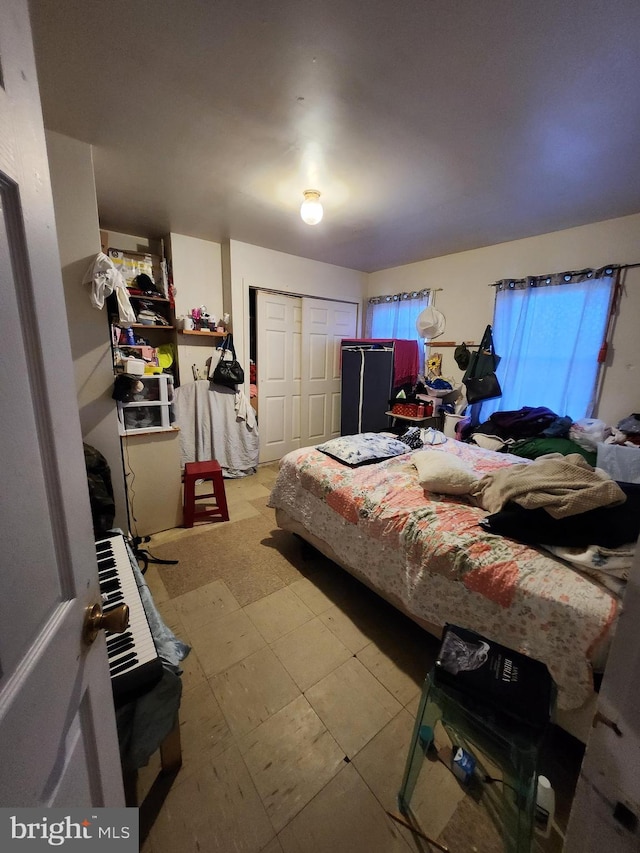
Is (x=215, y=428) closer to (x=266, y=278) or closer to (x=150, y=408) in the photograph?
(x=150, y=408)

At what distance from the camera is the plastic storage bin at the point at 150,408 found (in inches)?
94.4

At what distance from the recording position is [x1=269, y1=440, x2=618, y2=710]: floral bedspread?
101 cm

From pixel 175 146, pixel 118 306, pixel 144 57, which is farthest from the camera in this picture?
pixel 118 306

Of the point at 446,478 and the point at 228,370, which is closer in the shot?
the point at 446,478

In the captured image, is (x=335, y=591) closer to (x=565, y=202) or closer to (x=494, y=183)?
(x=494, y=183)

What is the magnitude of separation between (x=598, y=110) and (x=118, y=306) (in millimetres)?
2779

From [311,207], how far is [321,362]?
2.22 meters

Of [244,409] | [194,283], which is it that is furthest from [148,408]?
[194,283]

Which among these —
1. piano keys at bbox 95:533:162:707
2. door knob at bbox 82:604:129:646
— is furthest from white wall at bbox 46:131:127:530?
door knob at bbox 82:604:129:646

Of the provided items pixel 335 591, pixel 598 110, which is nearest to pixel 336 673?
pixel 335 591

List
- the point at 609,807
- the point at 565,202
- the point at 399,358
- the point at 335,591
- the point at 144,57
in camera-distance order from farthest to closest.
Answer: the point at 399,358, the point at 565,202, the point at 335,591, the point at 144,57, the point at 609,807

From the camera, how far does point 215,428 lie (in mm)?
3551

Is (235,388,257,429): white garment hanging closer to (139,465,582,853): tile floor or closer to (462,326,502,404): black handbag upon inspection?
(139,465,582,853): tile floor

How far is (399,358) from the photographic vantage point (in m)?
3.87
